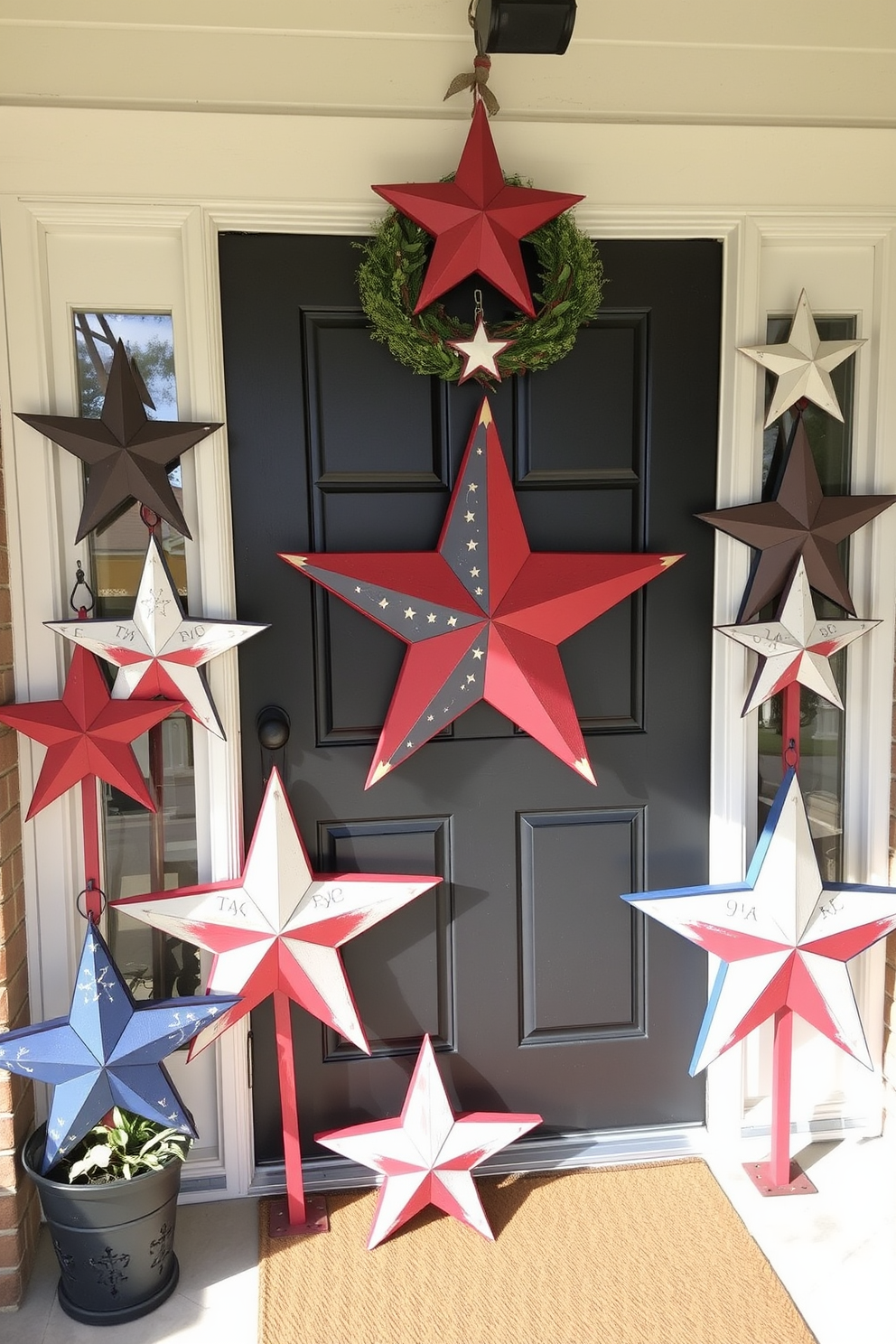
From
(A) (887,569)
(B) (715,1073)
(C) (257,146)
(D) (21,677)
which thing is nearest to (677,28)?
(C) (257,146)

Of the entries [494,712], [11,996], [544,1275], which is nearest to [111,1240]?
[11,996]

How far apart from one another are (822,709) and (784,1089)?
0.87 m

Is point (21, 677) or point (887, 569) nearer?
point (21, 677)

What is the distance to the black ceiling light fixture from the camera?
1.62 m

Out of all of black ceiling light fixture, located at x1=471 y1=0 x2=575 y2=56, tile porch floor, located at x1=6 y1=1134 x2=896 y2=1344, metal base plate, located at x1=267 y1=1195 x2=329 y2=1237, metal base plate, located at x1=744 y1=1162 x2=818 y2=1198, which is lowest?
tile porch floor, located at x1=6 y1=1134 x2=896 y2=1344

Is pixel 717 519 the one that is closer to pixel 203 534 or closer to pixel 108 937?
pixel 203 534

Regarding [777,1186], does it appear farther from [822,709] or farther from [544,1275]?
[822,709]

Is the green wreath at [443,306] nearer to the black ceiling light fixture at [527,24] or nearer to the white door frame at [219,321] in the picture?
the white door frame at [219,321]

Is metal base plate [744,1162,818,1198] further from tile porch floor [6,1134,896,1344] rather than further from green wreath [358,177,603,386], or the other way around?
green wreath [358,177,603,386]

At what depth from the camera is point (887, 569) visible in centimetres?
216

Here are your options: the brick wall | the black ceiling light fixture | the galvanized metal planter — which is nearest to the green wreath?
the black ceiling light fixture

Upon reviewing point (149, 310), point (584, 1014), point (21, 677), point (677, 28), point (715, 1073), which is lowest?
point (715, 1073)

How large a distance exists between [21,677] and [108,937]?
607 mm

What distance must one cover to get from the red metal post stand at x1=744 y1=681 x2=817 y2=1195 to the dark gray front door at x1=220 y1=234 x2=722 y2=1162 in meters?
0.18
